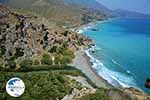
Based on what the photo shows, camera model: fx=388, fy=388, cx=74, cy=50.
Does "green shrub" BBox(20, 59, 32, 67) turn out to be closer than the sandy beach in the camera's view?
No

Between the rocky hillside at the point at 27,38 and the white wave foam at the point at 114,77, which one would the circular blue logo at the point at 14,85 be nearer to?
the white wave foam at the point at 114,77

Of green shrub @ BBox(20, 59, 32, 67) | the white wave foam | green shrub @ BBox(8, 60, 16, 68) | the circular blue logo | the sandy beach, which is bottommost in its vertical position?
the white wave foam

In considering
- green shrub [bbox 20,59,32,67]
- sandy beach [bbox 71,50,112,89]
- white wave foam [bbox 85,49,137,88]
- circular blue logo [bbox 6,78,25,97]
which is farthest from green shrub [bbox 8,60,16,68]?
circular blue logo [bbox 6,78,25,97]

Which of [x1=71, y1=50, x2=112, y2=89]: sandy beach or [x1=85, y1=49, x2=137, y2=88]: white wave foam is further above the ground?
[x1=71, y1=50, x2=112, y2=89]: sandy beach

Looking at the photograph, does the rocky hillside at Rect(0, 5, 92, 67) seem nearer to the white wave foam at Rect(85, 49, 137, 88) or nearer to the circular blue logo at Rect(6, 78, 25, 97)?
the white wave foam at Rect(85, 49, 137, 88)

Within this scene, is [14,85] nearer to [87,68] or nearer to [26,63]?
[26,63]

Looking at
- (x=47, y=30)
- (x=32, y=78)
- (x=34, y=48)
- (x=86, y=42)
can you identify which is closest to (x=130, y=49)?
(x=86, y=42)

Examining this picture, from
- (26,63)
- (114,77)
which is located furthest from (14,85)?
(26,63)

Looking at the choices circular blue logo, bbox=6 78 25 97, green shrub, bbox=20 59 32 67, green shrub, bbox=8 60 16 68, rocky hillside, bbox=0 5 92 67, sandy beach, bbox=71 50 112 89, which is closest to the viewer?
circular blue logo, bbox=6 78 25 97
